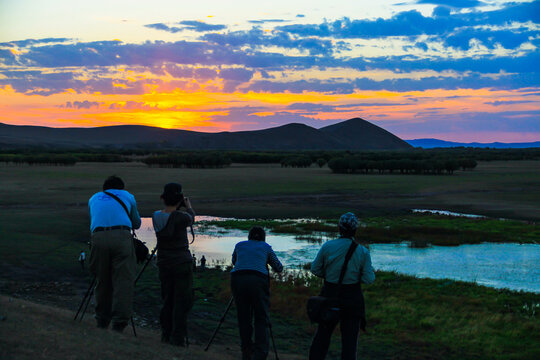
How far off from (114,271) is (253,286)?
2.08 metres

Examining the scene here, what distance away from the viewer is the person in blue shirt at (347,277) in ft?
23.9

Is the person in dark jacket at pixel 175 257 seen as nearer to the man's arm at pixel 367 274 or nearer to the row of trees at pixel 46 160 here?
the man's arm at pixel 367 274

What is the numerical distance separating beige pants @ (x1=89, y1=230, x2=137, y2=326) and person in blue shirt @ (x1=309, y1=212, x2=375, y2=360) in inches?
112

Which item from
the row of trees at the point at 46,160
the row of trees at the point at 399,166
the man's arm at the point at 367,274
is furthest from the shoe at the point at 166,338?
the row of trees at the point at 46,160

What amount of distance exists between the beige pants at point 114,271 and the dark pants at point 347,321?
287 centimetres

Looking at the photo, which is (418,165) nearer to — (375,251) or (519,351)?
(375,251)

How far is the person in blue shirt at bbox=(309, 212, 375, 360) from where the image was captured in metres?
7.28

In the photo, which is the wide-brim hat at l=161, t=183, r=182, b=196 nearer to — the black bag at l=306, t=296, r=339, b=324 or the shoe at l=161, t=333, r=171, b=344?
the shoe at l=161, t=333, r=171, b=344


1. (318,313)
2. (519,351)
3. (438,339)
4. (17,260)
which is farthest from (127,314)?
(17,260)

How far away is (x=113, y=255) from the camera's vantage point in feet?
27.3

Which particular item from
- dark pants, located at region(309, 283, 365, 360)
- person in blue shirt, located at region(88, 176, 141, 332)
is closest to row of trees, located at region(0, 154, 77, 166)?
person in blue shirt, located at region(88, 176, 141, 332)

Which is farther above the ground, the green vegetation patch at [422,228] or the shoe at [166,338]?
the shoe at [166,338]

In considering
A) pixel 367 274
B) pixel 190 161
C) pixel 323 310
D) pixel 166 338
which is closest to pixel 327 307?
pixel 323 310

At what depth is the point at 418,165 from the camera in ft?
291
